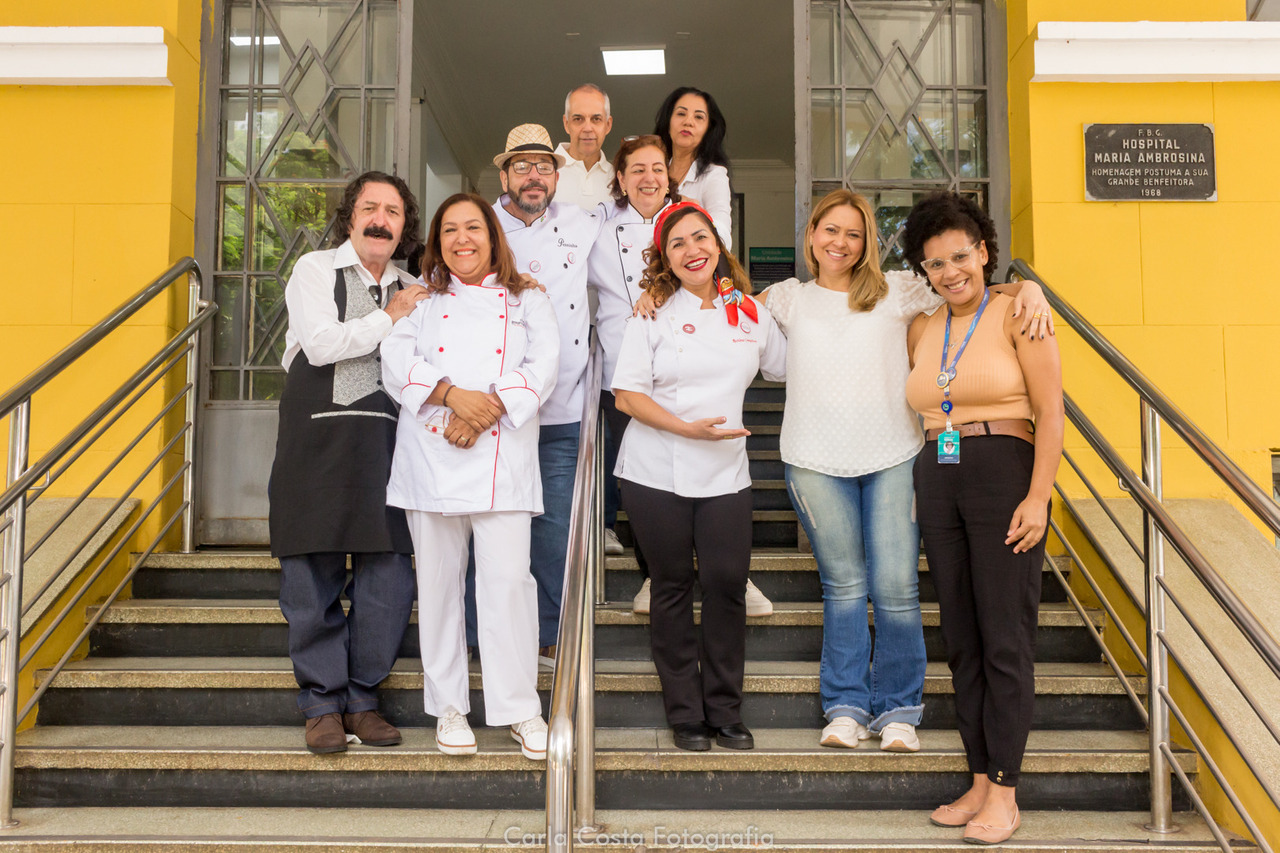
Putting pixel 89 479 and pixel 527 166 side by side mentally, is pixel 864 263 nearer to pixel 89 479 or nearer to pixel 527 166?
pixel 527 166

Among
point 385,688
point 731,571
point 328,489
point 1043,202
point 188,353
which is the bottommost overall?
point 385,688

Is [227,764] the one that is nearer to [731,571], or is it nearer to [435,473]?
[435,473]

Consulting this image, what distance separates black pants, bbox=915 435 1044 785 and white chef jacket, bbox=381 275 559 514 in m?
1.07

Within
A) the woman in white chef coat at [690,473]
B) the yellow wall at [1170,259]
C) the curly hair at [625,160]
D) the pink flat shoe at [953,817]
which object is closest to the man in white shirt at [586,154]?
the curly hair at [625,160]

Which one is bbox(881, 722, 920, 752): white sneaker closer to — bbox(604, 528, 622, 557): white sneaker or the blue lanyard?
the blue lanyard

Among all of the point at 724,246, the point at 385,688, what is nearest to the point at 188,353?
the point at 385,688

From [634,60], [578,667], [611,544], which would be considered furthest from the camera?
[634,60]

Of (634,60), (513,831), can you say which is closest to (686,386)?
(513,831)

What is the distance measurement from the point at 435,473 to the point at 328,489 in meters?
0.34

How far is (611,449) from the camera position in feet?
11.0

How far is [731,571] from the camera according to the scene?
2.56 metres

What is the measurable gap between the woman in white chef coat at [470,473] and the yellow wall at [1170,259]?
2.16 meters

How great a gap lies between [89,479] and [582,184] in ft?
7.17

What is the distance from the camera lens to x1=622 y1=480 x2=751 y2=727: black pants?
2568mm
